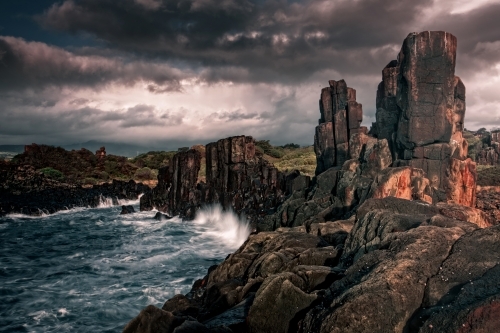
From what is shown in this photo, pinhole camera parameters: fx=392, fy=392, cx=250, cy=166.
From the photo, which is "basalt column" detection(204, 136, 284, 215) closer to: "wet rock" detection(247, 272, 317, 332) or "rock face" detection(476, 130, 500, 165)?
"wet rock" detection(247, 272, 317, 332)

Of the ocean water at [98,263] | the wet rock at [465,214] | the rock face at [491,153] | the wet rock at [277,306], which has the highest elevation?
the rock face at [491,153]

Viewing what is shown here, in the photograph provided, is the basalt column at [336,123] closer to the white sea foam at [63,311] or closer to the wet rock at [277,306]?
the white sea foam at [63,311]

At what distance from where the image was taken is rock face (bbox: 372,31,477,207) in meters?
36.5

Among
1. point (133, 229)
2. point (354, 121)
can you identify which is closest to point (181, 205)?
point (133, 229)

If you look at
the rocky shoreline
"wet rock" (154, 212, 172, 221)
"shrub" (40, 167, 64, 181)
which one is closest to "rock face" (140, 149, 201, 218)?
"wet rock" (154, 212, 172, 221)

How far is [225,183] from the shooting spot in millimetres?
50906

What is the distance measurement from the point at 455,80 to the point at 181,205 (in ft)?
122

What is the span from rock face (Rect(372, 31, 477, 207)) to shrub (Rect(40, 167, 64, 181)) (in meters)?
73.7

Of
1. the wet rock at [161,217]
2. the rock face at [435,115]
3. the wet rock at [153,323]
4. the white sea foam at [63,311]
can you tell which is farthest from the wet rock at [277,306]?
the wet rock at [161,217]

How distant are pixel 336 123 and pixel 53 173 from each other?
216 ft

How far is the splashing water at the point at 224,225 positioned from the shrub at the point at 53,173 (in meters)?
49.3

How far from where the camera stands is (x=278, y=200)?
149ft

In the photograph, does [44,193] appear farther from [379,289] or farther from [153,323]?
[379,289]

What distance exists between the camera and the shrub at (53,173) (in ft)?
282
